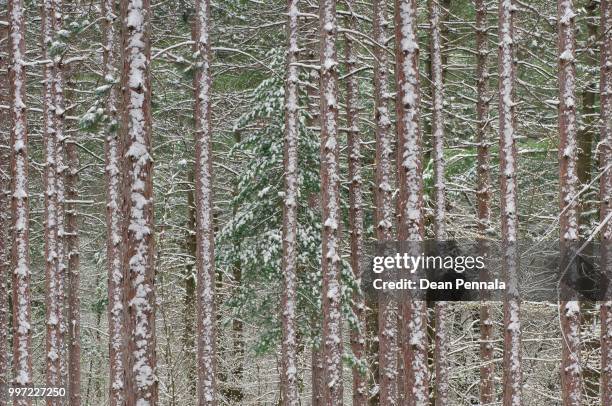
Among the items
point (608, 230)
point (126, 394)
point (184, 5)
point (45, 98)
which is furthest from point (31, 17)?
point (608, 230)

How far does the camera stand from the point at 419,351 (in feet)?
34.9

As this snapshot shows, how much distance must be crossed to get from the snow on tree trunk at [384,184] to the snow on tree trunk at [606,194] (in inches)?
156

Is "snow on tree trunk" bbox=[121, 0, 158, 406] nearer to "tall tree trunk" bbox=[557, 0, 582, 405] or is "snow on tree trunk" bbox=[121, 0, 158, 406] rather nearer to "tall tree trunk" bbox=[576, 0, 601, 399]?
"tall tree trunk" bbox=[557, 0, 582, 405]

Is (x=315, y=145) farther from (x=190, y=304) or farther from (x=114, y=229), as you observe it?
(x=190, y=304)

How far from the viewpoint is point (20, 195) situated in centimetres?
1396

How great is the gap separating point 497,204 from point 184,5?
10.5m

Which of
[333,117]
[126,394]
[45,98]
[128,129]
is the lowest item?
[126,394]

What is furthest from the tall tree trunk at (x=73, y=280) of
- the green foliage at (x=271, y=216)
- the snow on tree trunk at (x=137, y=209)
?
the snow on tree trunk at (x=137, y=209)

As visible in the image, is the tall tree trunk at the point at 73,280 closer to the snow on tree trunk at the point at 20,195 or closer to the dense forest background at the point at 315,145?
the dense forest background at the point at 315,145

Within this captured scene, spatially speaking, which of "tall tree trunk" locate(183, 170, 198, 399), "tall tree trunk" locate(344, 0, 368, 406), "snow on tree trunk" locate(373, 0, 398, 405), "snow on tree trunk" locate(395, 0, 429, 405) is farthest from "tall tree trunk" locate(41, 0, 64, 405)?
"snow on tree trunk" locate(395, 0, 429, 405)

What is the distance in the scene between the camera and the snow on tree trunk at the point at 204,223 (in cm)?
1399

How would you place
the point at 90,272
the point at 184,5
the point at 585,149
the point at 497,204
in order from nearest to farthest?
the point at 184,5 → the point at 585,149 → the point at 497,204 → the point at 90,272

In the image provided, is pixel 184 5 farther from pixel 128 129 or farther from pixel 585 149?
pixel 585 149

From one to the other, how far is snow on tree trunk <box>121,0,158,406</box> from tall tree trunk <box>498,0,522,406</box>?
21.8 ft
